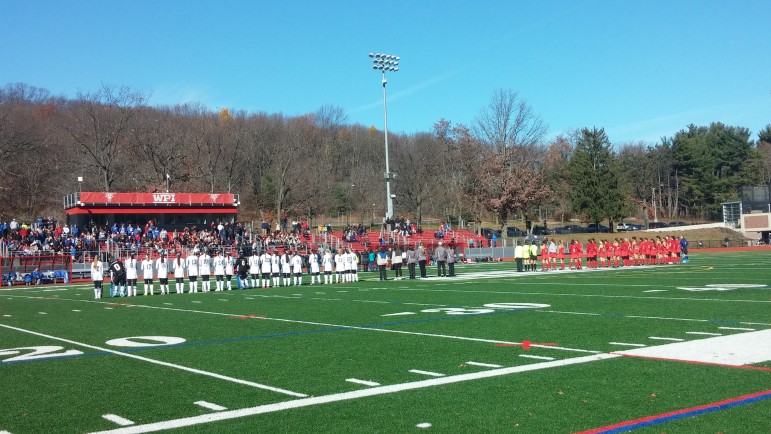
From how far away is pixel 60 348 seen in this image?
11.3 meters

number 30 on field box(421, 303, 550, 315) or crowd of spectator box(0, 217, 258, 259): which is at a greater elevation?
Answer: crowd of spectator box(0, 217, 258, 259)

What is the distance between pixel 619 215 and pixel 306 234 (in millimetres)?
41889

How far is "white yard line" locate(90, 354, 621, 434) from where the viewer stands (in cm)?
625

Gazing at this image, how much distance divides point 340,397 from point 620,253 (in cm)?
2723

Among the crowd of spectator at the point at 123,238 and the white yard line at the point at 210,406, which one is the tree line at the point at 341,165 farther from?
the white yard line at the point at 210,406

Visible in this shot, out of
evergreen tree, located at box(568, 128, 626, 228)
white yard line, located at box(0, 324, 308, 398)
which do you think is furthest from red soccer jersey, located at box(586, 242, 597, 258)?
evergreen tree, located at box(568, 128, 626, 228)

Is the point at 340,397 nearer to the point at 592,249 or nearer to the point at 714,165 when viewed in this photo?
the point at 592,249

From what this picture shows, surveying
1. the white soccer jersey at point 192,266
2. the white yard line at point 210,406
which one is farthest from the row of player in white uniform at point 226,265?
the white yard line at point 210,406

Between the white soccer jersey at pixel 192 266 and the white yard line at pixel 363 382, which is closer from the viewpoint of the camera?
the white yard line at pixel 363 382

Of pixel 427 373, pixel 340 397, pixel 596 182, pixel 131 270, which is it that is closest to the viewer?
pixel 340 397

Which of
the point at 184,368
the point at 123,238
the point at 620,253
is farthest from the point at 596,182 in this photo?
the point at 184,368

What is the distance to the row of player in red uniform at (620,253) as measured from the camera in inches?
1258

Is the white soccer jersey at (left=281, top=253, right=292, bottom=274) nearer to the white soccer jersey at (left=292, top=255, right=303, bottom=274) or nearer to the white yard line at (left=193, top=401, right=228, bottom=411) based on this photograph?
the white soccer jersey at (left=292, top=255, right=303, bottom=274)

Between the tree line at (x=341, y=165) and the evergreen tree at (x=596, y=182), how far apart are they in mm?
151
